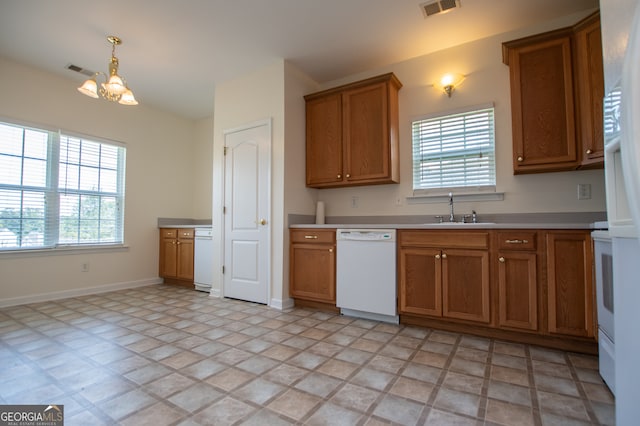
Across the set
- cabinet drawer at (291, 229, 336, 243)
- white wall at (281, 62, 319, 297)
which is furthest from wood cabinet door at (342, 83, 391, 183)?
cabinet drawer at (291, 229, 336, 243)

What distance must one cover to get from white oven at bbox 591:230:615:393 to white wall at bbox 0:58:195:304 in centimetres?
518

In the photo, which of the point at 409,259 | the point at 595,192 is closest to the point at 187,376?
the point at 409,259

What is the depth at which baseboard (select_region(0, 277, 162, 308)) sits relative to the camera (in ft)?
11.3

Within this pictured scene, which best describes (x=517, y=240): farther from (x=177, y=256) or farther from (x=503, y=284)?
(x=177, y=256)

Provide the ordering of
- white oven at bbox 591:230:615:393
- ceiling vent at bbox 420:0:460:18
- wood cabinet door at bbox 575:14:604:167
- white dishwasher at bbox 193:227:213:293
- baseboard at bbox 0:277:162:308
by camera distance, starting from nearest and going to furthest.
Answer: white oven at bbox 591:230:615:393 < wood cabinet door at bbox 575:14:604:167 < ceiling vent at bbox 420:0:460:18 < baseboard at bbox 0:277:162:308 < white dishwasher at bbox 193:227:213:293

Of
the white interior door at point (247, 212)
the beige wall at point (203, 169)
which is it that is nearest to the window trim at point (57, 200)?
the beige wall at point (203, 169)

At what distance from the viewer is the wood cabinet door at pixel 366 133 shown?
3252 mm

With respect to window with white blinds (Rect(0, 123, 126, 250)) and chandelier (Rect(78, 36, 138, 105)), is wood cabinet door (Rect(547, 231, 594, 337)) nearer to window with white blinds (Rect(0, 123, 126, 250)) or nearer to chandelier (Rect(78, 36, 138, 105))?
chandelier (Rect(78, 36, 138, 105))

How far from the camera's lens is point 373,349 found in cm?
225

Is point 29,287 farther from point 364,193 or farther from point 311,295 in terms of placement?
point 364,193

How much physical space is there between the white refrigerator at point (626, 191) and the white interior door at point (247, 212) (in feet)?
9.46

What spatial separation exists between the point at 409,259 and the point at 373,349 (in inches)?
34.3

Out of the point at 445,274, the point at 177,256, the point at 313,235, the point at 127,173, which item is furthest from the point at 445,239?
the point at 127,173

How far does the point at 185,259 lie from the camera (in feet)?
14.9
